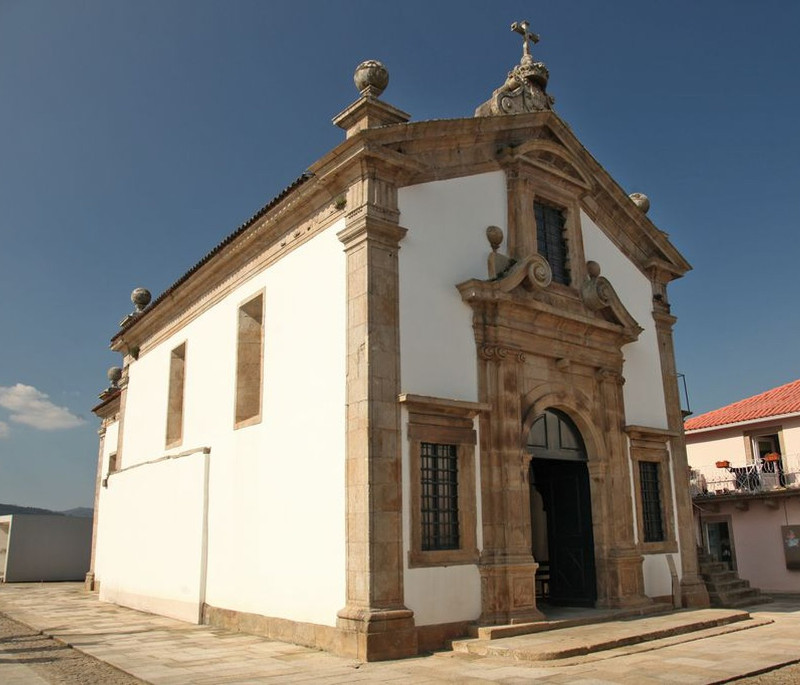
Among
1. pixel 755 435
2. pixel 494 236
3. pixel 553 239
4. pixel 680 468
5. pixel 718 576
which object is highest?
pixel 553 239

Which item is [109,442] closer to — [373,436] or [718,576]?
[373,436]

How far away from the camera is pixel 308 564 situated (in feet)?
34.1

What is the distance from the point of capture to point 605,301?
Result: 43.7 ft

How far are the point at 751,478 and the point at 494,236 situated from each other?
516 inches

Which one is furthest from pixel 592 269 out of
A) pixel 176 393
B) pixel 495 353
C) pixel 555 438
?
pixel 176 393

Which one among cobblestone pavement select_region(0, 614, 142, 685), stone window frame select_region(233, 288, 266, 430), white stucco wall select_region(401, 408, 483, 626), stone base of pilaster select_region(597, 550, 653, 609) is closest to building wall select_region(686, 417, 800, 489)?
stone base of pilaster select_region(597, 550, 653, 609)

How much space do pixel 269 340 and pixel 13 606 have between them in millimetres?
10421

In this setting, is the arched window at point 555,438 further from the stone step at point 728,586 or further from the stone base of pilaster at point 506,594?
the stone step at point 728,586

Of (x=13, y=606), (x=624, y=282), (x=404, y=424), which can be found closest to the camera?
(x=404, y=424)

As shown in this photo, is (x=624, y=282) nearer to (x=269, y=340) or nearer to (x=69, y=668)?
(x=269, y=340)

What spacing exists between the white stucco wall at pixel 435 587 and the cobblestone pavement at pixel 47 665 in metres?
3.29

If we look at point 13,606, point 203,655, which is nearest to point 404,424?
point 203,655

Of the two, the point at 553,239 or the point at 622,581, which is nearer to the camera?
the point at 622,581

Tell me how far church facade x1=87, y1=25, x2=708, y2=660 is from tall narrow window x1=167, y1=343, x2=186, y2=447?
0.50ft
